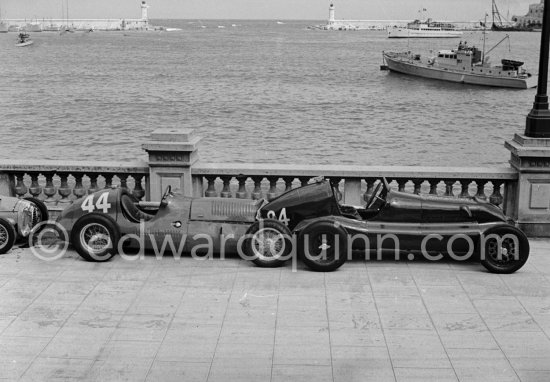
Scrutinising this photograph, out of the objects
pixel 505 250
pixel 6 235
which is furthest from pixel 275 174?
pixel 6 235

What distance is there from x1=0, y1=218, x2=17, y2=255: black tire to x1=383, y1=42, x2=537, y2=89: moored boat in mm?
74699

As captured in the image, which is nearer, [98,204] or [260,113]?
[98,204]

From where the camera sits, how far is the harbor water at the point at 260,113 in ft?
146

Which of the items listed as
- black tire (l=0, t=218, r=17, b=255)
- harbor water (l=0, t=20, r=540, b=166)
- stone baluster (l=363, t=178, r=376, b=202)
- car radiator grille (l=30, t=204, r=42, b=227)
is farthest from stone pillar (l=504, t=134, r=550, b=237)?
harbor water (l=0, t=20, r=540, b=166)

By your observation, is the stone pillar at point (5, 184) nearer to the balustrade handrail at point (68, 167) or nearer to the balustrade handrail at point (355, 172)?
the balustrade handrail at point (68, 167)

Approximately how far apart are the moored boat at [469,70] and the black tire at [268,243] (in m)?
74.0

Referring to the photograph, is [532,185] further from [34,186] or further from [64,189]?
[34,186]

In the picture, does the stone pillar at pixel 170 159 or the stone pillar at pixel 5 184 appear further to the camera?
the stone pillar at pixel 5 184

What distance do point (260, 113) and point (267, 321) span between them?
52176 mm

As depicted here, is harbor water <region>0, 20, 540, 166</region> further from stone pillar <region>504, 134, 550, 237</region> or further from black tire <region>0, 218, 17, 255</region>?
black tire <region>0, 218, 17, 255</region>

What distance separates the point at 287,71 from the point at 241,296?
286ft

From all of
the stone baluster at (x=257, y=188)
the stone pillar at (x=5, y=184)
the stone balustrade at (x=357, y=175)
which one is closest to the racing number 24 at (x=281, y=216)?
the stone balustrade at (x=357, y=175)

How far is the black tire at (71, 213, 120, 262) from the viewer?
9328 millimetres

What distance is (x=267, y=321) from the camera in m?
7.72
